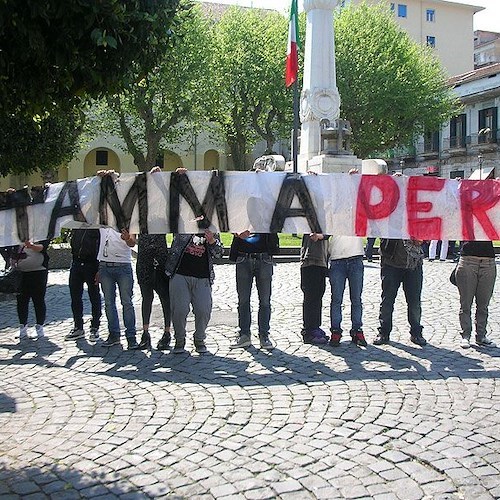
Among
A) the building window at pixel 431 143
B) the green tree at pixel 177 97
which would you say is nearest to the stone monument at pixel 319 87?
the green tree at pixel 177 97

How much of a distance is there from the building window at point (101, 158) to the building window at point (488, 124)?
98.8 ft

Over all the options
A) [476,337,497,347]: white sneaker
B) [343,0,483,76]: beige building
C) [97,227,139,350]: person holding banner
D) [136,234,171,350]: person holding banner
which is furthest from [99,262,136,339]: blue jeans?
[343,0,483,76]: beige building

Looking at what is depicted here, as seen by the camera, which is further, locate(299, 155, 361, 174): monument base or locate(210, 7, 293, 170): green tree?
locate(210, 7, 293, 170): green tree

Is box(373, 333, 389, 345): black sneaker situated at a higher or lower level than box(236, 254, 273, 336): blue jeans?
lower

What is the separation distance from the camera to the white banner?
24.8 ft

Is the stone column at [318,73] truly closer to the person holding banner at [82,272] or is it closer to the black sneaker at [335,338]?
the person holding banner at [82,272]

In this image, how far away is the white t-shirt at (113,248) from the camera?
7820 millimetres

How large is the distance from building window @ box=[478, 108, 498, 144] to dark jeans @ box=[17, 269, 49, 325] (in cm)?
4355

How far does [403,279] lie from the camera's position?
814 centimetres

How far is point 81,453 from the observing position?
454cm

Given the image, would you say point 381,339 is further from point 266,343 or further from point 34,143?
point 34,143

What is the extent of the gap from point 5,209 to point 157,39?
171 inches

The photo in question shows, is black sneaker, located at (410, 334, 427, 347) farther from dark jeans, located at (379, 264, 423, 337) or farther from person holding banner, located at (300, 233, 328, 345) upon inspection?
person holding banner, located at (300, 233, 328, 345)

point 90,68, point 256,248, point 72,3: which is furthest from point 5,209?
point 72,3
